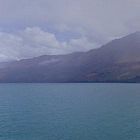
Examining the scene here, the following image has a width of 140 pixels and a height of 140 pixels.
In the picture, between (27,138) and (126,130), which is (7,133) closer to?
(27,138)

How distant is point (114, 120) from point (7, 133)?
29.7 meters

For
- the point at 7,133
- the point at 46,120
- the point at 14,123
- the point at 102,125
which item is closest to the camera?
the point at 7,133

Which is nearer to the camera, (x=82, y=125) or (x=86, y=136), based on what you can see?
(x=86, y=136)

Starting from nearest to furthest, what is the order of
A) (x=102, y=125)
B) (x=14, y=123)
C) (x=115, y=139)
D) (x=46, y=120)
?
(x=115, y=139) < (x=102, y=125) < (x=14, y=123) < (x=46, y=120)

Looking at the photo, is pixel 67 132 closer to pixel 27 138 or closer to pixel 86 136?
pixel 86 136

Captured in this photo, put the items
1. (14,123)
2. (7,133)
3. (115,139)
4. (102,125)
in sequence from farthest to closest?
1. (14,123)
2. (102,125)
3. (7,133)
4. (115,139)

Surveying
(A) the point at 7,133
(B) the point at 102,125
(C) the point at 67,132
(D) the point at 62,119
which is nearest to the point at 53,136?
(C) the point at 67,132

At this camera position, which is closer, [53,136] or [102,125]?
[53,136]

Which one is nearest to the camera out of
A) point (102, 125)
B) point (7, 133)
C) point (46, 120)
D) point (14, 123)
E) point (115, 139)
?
point (115, 139)

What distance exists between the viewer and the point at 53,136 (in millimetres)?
57500

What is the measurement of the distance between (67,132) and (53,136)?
414 cm

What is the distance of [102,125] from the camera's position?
2680 inches

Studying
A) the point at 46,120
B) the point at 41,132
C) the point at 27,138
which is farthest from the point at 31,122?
the point at 27,138

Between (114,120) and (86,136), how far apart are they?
67.2 ft
